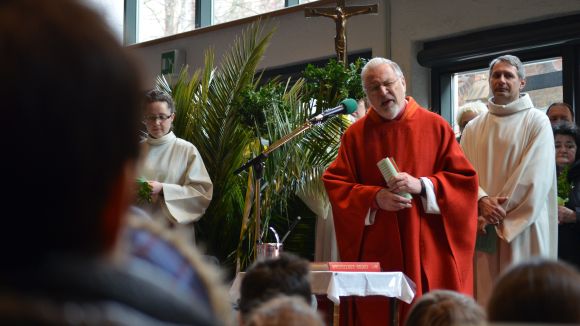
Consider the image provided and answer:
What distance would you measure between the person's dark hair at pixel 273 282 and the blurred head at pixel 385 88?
9.12 ft

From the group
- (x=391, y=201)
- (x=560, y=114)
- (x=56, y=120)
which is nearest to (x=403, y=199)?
(x=391, y=201)

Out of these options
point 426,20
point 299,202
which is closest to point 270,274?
point 299,202


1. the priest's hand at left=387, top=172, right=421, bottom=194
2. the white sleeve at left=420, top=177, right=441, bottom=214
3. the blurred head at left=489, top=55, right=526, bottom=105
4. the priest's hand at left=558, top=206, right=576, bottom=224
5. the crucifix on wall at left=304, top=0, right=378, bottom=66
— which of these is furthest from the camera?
the crucifix on wall at left=304, top=0, right=378, bottom=66

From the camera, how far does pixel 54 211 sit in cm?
79

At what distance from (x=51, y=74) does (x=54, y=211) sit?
0.12 m

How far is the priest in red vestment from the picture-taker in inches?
208

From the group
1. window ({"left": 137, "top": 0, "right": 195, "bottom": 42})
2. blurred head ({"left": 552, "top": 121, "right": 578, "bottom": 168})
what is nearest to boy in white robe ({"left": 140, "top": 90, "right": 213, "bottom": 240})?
blurred head ({"left": 552, "top": 121, "right": 578, "bottom": 168})

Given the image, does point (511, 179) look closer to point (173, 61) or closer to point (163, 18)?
point (173, 61)

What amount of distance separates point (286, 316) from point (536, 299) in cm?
46

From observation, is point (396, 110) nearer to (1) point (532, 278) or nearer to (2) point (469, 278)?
(2) point (469, 278)

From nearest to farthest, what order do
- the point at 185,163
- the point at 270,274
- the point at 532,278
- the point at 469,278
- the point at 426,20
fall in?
the point at 532,278 → the point at 270,274 → the point at 469,278 → the point at 185,163 → the point at 426,20

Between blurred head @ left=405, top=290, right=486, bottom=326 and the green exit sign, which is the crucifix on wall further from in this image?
blurred head @ left=405, top=290, right=486, bottom=326

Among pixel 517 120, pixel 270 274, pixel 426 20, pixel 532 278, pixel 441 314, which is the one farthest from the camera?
pixel 426 20

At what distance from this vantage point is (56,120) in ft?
2.54
